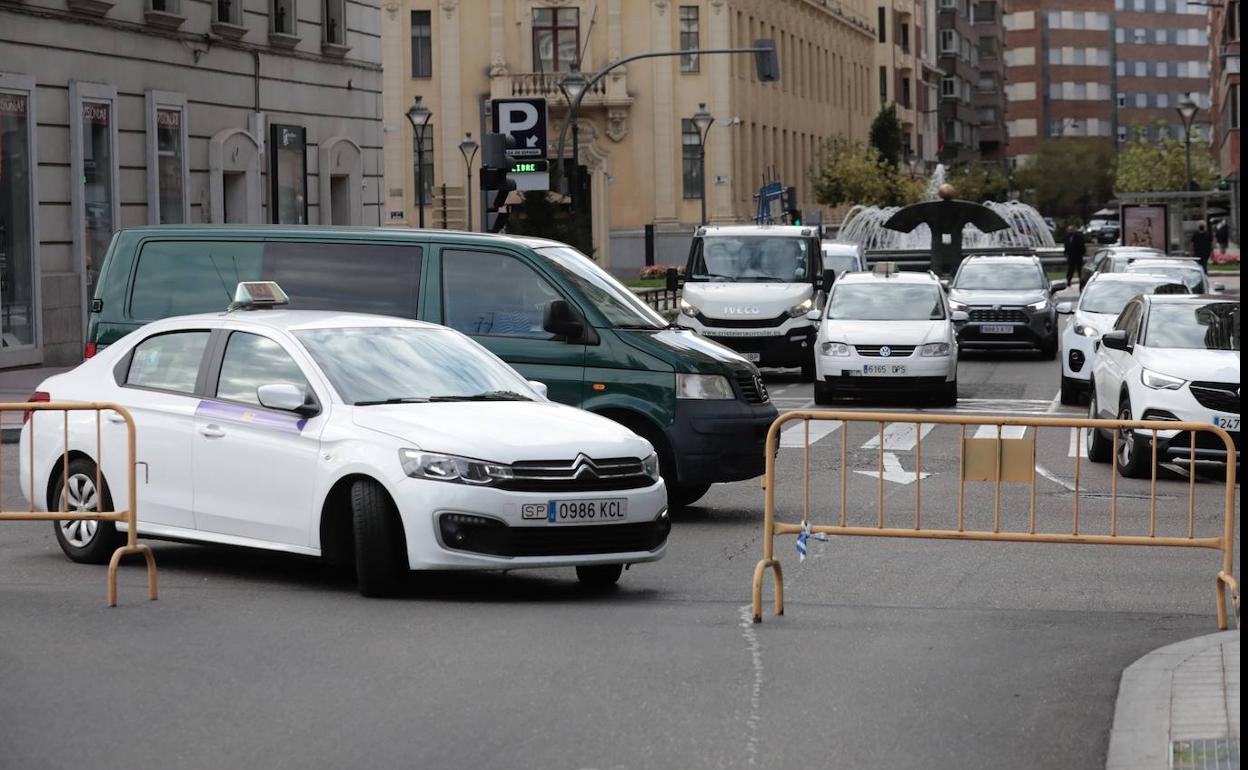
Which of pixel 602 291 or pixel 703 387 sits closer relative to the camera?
pixel 703 387

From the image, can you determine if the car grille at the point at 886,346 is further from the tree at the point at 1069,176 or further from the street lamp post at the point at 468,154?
the tree at the point at 1069,176

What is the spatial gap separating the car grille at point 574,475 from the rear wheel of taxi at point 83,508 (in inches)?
103

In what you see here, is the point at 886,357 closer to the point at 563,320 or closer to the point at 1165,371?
the point at 1165,371

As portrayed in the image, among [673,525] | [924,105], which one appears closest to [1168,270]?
[673,525]

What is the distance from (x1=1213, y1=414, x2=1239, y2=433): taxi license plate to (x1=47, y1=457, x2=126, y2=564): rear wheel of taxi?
8955 millimetres

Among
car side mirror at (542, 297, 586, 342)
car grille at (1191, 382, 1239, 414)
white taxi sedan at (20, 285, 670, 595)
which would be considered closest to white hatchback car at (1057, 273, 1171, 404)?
car grille at (1191, 382, 1239, 414)

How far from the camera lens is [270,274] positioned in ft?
50.8

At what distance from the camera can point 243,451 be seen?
36.7 feet

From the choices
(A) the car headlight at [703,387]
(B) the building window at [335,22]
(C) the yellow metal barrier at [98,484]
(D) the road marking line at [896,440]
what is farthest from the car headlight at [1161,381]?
(B) the building window at [335,22]

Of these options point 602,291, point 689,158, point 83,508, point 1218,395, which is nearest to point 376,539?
point 83,508

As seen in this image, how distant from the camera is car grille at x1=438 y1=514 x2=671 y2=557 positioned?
10398mm

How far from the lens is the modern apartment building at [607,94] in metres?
75.2

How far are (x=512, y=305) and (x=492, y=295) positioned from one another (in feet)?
0.54

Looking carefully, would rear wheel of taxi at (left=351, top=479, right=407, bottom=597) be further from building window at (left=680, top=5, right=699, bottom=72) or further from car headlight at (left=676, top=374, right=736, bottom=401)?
building window at (left=680, top=5, right=699, bottom=72)
